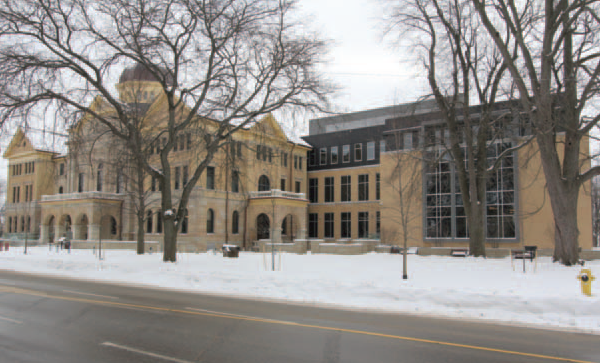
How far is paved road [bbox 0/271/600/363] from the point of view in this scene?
6.91 m

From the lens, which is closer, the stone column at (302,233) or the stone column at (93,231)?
the stone column at (93,231)

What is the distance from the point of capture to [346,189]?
59.1 meters

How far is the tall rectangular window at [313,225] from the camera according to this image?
60.5 meters

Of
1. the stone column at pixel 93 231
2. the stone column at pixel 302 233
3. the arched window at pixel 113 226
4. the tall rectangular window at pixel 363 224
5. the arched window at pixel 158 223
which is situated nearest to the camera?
the stone column at pixel 93 231

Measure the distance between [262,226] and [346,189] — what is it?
42.0ft

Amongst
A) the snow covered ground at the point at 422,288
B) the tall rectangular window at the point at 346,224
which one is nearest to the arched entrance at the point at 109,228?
the tall rectangular window at the point at 346,224

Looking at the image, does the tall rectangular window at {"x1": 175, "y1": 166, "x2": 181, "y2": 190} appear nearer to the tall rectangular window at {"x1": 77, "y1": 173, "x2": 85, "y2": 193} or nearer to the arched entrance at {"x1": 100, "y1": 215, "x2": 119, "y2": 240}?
the arched entrance at {"x1": 100, "y1": 215, "x2": 119, "y2": 240}

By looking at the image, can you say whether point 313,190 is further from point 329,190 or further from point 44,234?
point 44,234

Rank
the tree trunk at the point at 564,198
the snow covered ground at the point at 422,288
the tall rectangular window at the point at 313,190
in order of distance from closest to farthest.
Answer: the snow covered ground at the point at 422,288
the tree trunk at the point at 564,198
the tall rectangular window at the point at 313,190

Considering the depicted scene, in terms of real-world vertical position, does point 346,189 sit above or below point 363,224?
above

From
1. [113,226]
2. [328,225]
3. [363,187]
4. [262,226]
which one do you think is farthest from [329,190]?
[113,226]

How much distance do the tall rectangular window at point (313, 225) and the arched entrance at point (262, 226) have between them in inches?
388

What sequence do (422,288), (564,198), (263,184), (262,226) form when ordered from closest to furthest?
(422,288)
(564,198)
(262,226)
(263,184)

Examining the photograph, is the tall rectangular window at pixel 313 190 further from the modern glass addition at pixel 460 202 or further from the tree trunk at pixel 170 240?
the tree trunk at pixel 170 240
